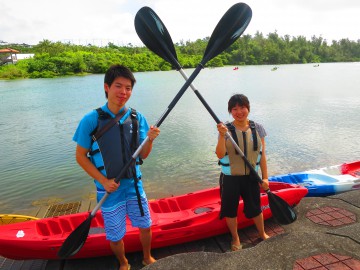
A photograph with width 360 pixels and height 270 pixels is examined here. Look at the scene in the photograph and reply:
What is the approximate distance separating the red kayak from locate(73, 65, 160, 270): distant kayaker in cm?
56

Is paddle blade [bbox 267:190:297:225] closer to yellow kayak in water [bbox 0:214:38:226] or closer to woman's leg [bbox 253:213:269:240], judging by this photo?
woman's leg [bbox 253:213:269:240]

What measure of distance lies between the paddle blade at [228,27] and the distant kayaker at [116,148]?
0.98m

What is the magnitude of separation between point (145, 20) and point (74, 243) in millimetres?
2175

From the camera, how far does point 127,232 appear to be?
3105 millimetres

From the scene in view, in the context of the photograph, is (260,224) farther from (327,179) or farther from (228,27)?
(327,179)

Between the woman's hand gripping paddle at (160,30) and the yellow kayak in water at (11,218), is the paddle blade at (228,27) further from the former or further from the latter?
the yellow kayak in water at (11,218)

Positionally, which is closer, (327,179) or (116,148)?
(116,148)

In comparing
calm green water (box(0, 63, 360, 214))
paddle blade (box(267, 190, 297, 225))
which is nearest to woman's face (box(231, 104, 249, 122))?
paddle blade (box(267, 190, 297, 225))

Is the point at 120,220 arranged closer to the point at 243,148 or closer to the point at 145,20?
the point at 243,148

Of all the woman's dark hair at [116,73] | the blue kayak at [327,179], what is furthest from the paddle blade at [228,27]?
the blue kayak at [327,179]

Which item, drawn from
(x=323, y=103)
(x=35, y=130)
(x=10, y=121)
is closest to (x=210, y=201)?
(x=35, y=130)

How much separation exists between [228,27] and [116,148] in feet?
5.34

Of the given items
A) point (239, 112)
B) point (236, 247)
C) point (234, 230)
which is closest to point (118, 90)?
point (239, 112)

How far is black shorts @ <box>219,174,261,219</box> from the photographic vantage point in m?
2.89
